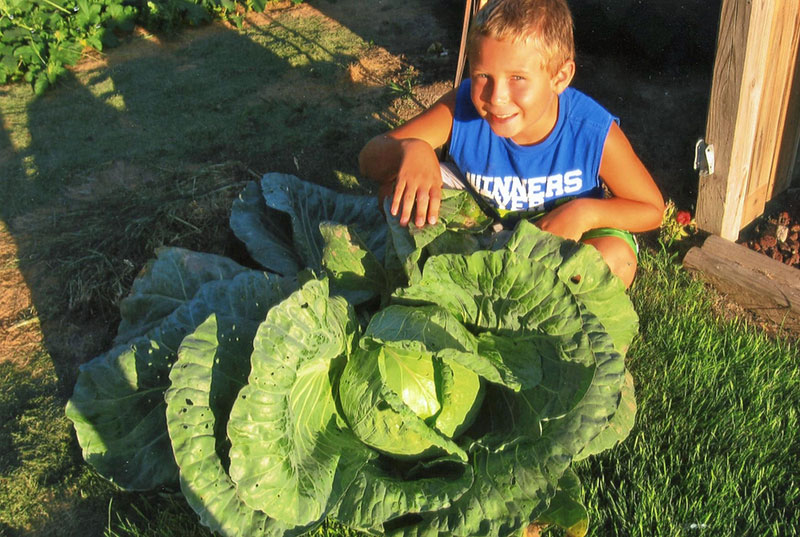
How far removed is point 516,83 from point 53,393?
2.37 meters

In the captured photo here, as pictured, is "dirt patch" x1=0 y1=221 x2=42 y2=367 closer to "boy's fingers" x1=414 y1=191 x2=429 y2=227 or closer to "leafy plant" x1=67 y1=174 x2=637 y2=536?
"leafy plant" x1=67 y1=174 x2=637 y2=536


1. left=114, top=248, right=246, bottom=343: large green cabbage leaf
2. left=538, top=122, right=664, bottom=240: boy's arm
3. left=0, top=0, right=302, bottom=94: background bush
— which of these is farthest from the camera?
left=0, top=0, right=302, bottom=94: background bush

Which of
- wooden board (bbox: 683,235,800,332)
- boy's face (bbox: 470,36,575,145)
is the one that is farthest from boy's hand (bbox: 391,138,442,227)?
wooden board (bbox: 683,235,800,332)

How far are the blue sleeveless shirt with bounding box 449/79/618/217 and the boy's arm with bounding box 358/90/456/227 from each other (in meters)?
0.08

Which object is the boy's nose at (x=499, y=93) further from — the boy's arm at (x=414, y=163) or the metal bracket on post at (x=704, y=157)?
the metal bracket on post at (x=704, y=157)

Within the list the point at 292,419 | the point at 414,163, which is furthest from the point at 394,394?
the point at 414,163

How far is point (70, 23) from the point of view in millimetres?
5648

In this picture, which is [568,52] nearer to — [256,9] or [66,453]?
[66,453]

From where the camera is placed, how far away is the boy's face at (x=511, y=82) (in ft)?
7.48

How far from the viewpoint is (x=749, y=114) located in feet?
9.95

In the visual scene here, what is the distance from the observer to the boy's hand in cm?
228

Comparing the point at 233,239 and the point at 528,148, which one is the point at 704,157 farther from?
the point at 233,239

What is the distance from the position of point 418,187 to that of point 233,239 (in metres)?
1.53

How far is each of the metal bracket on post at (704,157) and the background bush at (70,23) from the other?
435cm
